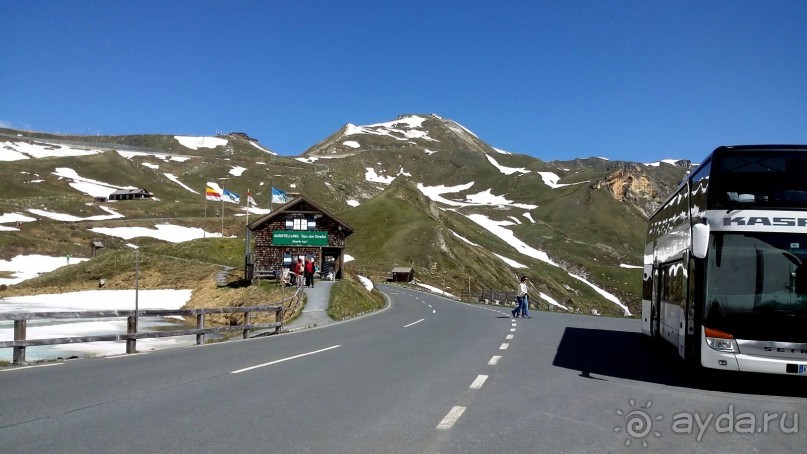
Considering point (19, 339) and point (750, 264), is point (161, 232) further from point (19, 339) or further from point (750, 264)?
point (750, 264)

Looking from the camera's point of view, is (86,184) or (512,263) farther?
(86,184)

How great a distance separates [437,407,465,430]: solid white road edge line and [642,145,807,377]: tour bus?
4.36 meters

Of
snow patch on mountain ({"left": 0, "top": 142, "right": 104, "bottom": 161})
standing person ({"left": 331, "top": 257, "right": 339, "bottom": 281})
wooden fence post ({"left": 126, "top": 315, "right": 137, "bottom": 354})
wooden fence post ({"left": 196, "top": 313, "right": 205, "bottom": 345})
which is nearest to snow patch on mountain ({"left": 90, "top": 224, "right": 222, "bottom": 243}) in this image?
standing person ({"left": 331, "top": 257, "right": 339, "bottom": 281})

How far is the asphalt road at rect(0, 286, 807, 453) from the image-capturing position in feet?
21.5

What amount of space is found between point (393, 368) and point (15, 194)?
429 feet

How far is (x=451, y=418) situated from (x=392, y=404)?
110 cm

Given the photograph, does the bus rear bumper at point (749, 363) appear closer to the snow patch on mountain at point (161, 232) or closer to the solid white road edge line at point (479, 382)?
the solid white road edge line at point (479, 382)

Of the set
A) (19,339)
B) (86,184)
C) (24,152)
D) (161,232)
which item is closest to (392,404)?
(19,339)

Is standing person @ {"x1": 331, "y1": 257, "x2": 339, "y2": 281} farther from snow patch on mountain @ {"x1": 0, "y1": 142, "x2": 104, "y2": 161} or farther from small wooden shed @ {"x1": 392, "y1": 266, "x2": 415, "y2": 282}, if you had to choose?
snow patch on mountain @ {"x1": 0, "y1": 142, "x2": 104, "y2": 161}

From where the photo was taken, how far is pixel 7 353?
18.8 meters

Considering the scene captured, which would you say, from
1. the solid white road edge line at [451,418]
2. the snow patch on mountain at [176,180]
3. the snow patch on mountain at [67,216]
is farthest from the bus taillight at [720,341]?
the snow patch on mountain at [176,180]

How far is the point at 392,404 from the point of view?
8.50 m

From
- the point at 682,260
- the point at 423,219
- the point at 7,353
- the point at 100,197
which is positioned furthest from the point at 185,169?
the point at 682,260

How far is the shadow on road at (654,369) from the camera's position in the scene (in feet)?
35.4
